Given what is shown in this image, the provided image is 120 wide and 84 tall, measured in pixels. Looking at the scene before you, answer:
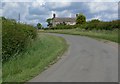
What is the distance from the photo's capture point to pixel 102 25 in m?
58.9

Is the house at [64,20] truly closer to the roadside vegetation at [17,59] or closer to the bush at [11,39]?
the roadside vegetation at [17,59]

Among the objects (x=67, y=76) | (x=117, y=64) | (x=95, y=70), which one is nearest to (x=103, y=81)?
(x=67, y=76)

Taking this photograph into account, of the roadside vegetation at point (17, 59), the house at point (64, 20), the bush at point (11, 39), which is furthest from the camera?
the house at point (64, 20)

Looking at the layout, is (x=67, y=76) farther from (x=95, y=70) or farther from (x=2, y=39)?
(x=2, y=39)

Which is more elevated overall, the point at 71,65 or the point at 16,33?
the point at 16,33

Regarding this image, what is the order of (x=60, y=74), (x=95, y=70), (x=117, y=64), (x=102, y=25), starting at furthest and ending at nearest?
1. (x=102, y=25)
2. (x=117, y=64)
3. (x=95, y=70)
4. (x=60, y=74)

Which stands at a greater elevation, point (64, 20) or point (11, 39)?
point (64, 20)

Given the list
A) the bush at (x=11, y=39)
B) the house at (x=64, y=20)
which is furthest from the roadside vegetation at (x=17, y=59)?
the house at (x=64, y=20)

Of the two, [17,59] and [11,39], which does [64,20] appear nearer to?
[11,39]

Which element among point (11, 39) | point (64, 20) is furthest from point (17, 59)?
point (64, 20)

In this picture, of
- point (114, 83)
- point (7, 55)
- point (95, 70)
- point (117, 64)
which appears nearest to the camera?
point (114, 83)

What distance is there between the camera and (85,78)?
40.7 ft

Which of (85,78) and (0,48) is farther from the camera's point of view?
(0,48)

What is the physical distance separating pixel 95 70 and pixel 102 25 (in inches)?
1774
